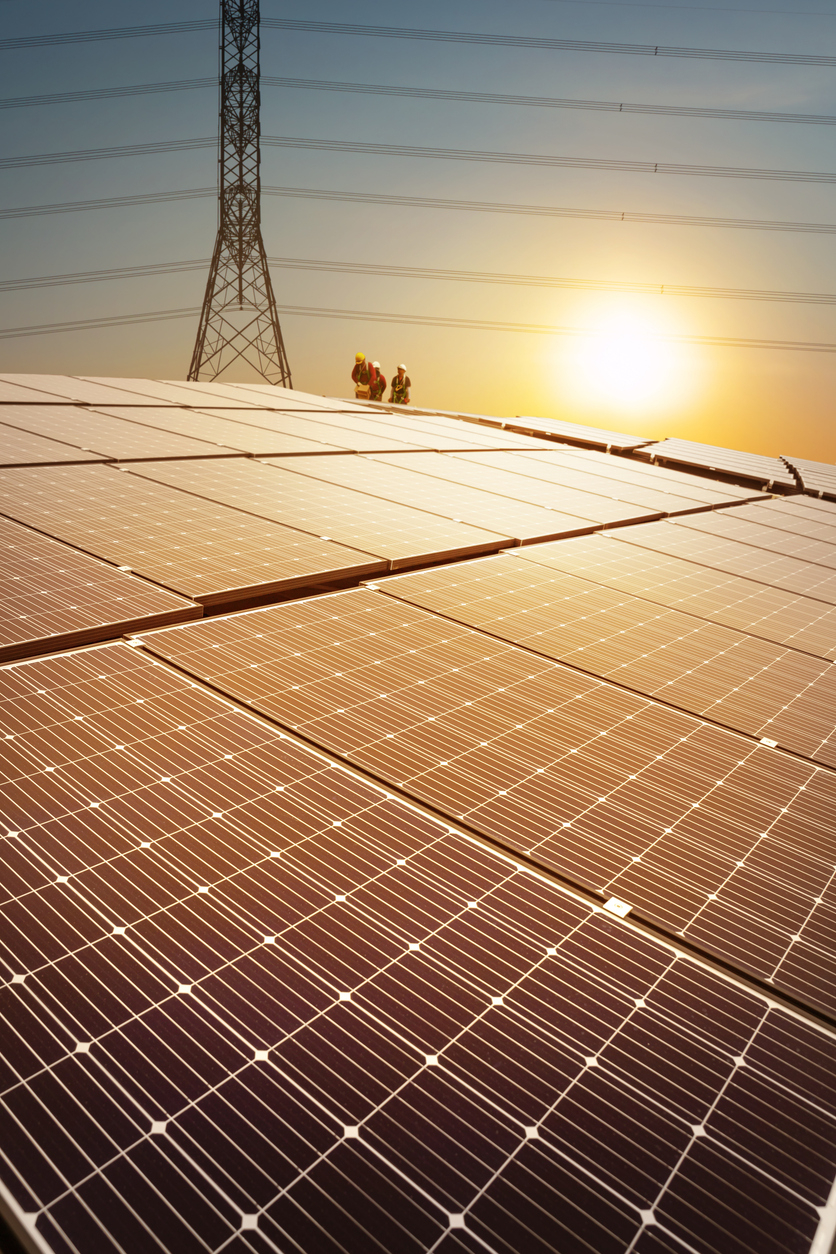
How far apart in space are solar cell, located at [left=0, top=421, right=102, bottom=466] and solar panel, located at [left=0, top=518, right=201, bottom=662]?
2503 mm

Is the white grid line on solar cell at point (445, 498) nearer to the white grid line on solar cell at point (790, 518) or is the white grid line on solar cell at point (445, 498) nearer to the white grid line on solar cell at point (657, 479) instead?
the white grid line on solar cell at point (790, 518)

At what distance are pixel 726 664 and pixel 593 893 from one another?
9.81 ft

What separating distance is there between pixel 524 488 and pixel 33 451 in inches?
225

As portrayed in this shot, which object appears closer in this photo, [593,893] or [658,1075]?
[658,1075]

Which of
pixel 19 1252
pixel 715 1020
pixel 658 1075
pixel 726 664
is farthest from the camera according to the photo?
pixel 726 664

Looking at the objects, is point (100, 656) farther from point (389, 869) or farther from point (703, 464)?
point (703, 464)

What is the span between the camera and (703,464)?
1770 cm

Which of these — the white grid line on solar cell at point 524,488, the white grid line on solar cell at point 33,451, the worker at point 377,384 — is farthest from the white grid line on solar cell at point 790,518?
the worker at point 377,384

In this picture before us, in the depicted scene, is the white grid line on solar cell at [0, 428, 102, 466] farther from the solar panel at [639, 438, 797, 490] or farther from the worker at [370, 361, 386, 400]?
the worker at [370, 361, 386, 400]

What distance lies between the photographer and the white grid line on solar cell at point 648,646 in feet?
15.1

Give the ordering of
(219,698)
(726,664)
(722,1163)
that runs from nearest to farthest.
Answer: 1. (722,1163)
2. (219,698)
3. (726,664)

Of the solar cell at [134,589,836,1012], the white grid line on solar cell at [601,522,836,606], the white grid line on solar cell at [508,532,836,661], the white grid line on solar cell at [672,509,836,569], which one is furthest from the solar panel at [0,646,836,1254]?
the white grid line on solar cell at [672,509,836,569]

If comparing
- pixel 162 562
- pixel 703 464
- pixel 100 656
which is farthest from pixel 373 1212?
pixel 703 464

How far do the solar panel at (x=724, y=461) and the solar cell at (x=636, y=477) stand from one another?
3.59ft
